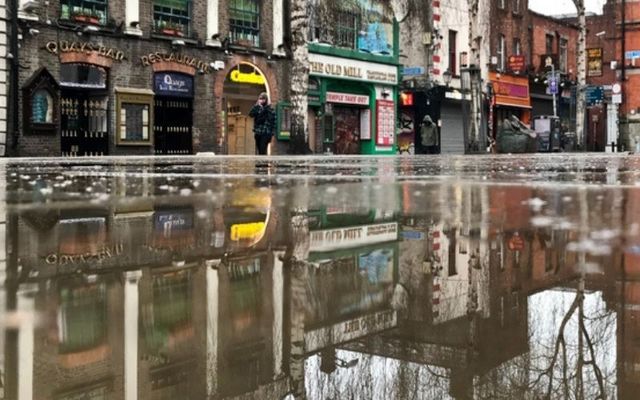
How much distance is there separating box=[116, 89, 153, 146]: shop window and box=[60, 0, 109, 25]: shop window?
84.2 inches

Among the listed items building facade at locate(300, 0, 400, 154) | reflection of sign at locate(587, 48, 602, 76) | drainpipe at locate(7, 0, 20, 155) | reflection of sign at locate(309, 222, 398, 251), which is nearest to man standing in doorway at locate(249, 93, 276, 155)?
building facade at locate(300, 0, 400, 154)

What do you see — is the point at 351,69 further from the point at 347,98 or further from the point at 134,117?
the point at 134,117

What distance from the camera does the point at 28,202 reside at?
458 cm

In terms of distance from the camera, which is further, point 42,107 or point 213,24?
point 213,24

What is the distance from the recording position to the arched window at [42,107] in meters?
21.1

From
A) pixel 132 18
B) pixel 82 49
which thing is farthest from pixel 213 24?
pixel 82 49

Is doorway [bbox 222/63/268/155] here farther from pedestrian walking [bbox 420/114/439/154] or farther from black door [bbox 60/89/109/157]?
pedestrian walking [bbox 420/114/439/154]

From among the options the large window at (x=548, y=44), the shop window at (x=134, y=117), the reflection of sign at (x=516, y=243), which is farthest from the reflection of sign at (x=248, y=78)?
the reflection of sign at (x=516, y=243)

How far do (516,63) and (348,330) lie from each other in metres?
40.7

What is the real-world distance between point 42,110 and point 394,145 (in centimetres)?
1692

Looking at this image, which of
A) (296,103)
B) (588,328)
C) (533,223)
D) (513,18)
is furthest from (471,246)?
(513,18)

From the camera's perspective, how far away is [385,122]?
111 feet

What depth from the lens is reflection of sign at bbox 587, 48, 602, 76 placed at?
1873 inches

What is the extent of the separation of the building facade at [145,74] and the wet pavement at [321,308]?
1929 centimetres
